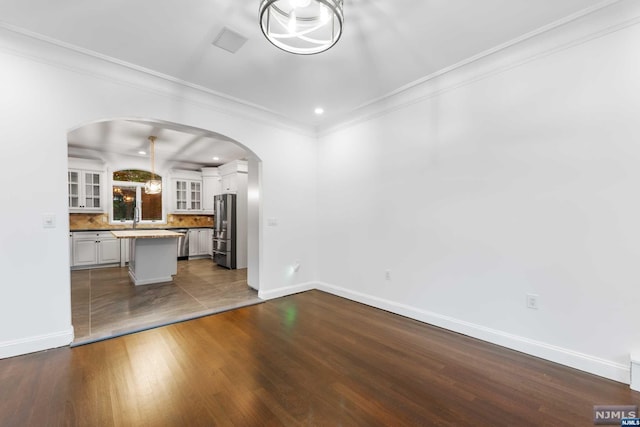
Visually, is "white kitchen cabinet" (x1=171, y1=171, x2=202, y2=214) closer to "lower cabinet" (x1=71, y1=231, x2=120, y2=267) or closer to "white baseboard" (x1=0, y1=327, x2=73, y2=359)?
"lower cabinet" (x1=71, y1=231, x2=120, y2=267)

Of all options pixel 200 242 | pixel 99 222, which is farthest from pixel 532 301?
pixel 99 222

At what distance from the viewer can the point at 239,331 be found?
292cm

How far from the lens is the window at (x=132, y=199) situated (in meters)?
6.79

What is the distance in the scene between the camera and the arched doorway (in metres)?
4.25

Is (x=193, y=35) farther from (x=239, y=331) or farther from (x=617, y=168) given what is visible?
(x=617, y=168)

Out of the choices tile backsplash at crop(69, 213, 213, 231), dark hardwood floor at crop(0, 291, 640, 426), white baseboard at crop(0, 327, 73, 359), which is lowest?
dark hardwood floor at crop(0, 291, 640, 426)

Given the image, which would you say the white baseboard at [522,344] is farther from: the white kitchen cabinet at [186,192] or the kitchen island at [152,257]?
the white kitchen cabinet at [186,192]

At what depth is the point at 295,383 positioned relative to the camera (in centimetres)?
203

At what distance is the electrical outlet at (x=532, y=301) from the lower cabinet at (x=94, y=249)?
7811 mm

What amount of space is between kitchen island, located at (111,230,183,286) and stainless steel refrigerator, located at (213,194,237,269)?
1.27 metres

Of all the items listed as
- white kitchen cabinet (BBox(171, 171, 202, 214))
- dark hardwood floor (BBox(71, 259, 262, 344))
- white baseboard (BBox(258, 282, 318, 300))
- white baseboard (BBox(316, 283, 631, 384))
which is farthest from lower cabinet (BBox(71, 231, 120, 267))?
white baseboard (BBox(316, 283, 631, 384))

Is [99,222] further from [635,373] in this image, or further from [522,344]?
[635,373]

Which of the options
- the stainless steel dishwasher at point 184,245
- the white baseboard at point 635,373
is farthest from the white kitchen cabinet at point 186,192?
the white baseboard at point 635,373

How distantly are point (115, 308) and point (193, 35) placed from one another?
3454 mm
